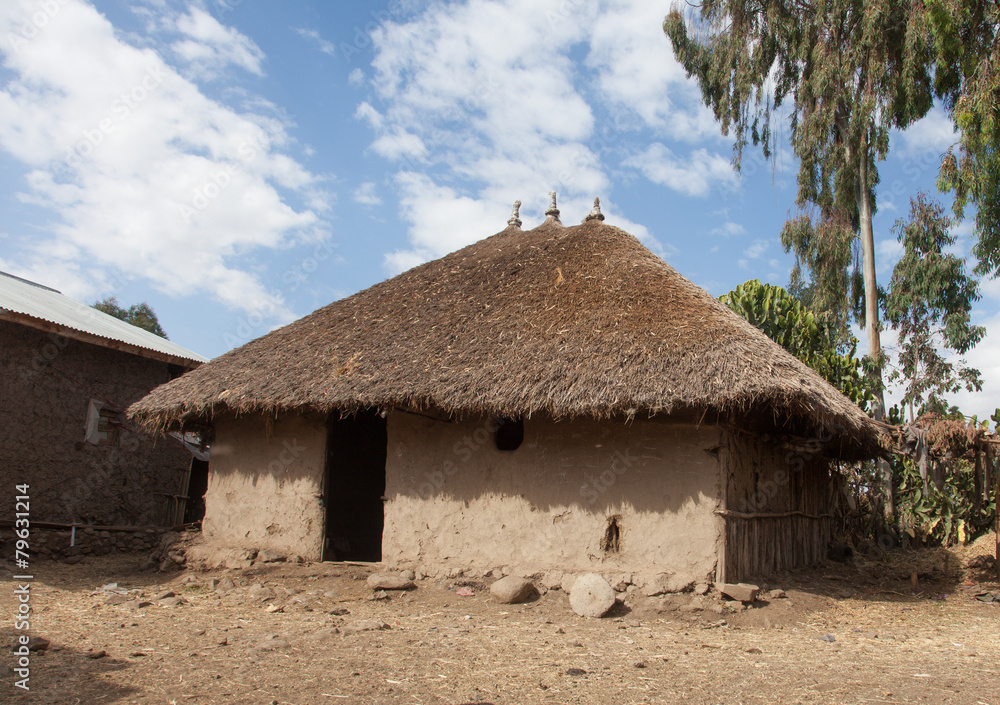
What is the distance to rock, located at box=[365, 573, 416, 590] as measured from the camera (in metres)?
6.84

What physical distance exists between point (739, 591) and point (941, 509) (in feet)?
24.1

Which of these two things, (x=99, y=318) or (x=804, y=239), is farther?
(x=804, y=239)

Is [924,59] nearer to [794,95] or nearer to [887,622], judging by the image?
[794,95]

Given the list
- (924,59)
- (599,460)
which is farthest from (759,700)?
(924,59)

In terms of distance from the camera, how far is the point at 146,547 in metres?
10.3

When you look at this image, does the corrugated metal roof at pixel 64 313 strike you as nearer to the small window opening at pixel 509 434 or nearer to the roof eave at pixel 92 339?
the roof eave at pixel 92 339

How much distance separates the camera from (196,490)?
1186cm

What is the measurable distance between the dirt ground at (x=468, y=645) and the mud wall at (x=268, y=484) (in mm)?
387

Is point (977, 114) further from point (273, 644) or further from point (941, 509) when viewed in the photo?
point (273, 644)

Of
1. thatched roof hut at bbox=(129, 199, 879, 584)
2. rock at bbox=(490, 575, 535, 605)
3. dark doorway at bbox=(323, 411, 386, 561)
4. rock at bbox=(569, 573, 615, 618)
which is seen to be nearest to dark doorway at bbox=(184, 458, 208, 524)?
dark doorway at bbox=(323, 411, 386, 561)

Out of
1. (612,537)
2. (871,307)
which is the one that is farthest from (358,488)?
(871,307)

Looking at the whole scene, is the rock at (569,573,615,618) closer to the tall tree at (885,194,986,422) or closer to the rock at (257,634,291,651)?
the rock at (257,634,291,651)

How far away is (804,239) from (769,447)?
8445 millimetres

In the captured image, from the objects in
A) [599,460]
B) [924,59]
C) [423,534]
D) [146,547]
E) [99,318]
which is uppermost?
[924,59]
